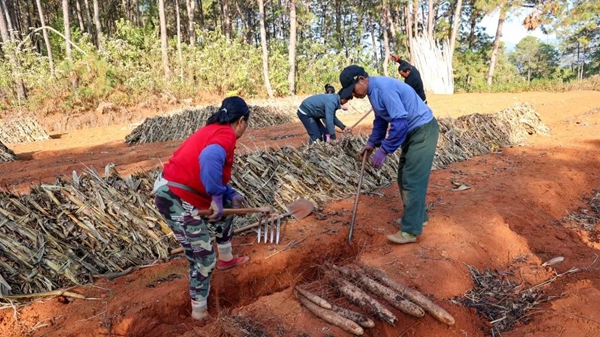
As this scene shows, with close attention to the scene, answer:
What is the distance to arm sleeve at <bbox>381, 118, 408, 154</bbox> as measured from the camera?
3.12 metres

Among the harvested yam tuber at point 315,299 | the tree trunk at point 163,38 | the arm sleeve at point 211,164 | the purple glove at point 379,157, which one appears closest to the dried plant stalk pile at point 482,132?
the purple glove at point 379,157

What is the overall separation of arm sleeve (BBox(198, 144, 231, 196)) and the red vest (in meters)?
0.05

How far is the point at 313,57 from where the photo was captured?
23.2m

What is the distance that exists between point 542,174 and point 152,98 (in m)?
13.8

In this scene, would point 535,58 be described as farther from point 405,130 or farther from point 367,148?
point 405,130

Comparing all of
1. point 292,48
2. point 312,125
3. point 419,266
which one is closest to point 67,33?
point 292,48

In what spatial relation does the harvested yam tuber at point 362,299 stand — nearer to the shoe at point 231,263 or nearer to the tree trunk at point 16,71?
the shoe at point 231,263

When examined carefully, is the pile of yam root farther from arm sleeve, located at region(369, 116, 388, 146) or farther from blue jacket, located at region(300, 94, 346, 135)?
blue jacket, located at region(300, 94, 346, 135)

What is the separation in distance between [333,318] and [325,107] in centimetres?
412

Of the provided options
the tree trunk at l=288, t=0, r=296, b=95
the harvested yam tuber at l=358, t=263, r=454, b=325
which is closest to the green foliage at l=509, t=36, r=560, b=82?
the tree trunk at l=288, t=0, r=296, b=95

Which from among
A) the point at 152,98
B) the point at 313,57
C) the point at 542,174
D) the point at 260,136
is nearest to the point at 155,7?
the point at 313,57

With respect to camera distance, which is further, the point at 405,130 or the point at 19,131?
the point at 19,131

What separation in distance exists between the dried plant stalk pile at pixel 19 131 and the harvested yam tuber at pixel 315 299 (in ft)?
38.9

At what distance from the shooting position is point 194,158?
7.79ft
